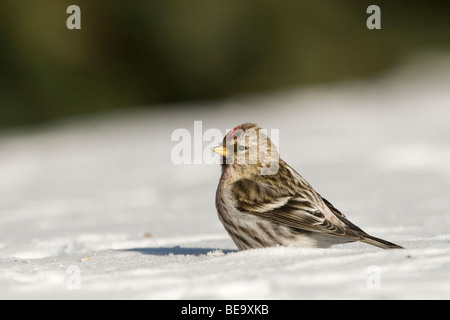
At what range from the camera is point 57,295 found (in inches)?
130

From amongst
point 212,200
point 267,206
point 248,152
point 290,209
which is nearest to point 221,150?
point 248,152

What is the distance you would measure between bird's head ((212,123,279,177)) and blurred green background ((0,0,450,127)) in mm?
12214

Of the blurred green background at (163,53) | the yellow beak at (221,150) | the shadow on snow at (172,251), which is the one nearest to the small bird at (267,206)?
the yellow beak at (221,150)

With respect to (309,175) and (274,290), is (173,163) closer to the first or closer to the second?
(309,175)

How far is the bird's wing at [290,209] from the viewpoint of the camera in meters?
4.15

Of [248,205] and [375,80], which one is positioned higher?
[375,80]

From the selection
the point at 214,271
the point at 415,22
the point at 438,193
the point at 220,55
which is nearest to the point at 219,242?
the point at 214,271

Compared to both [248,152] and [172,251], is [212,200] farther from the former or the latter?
[248,152]

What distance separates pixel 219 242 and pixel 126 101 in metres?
12.1

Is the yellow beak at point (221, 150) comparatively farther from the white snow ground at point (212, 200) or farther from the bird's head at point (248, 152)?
the white snow ground at point (212, 200)

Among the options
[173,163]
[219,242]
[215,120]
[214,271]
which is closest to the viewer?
[214,271]

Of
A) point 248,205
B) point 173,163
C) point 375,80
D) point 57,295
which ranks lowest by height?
point 57,295

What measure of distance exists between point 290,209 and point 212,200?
11.7ft

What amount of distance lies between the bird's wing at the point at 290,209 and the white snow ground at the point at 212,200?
0.18 meters
